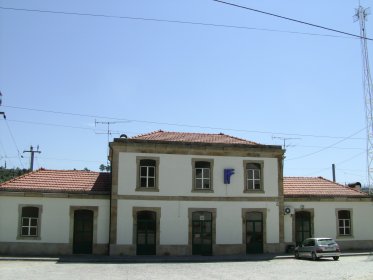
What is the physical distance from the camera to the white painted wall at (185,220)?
29312mm

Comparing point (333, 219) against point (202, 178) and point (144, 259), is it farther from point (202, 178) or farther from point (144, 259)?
point (144, 259)

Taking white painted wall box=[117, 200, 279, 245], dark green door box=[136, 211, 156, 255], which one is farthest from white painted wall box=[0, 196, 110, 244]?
dark green door box=[136, 211, 156, 255]

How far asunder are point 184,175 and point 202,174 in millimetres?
1237

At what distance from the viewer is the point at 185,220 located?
30156mm

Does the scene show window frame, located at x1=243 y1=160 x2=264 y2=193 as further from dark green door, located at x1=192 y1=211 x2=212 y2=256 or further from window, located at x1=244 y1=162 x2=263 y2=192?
dark green door, located at x1=192 y1=211 x2=212 y2=256

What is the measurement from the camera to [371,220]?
3462cm

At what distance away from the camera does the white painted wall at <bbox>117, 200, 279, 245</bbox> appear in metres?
29.3

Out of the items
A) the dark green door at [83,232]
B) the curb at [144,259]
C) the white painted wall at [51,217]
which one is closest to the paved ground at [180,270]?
the curb at [144,259]

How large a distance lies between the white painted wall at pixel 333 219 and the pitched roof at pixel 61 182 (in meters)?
12.8

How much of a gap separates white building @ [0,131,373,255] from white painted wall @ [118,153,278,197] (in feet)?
0.20

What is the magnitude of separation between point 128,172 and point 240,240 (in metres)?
8.46

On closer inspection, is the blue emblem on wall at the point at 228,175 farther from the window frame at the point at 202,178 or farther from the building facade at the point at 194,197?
the window frame at the point at 202,178

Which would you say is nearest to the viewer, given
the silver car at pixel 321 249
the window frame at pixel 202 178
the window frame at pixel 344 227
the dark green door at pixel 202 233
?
the silver car at pixel 321 249

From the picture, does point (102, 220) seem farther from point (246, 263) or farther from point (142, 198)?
point (246, 263)
